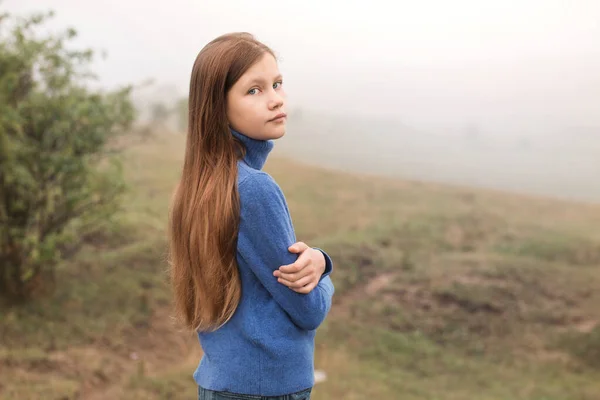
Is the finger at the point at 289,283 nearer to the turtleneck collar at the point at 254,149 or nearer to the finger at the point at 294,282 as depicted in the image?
the finger at the point at 294,282

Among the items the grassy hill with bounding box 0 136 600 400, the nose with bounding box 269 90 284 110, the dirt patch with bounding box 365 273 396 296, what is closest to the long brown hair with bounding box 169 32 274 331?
the nose with bounding box 269 90 284 110

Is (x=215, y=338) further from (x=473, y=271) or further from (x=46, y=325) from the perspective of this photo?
(x=473, y=271)

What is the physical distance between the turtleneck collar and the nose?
123mm

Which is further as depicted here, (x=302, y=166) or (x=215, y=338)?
(x=302, y=166)

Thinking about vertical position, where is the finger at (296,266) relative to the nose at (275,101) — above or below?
below

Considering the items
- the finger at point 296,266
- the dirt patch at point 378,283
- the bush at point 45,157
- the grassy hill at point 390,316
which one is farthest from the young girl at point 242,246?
the dirt patch at point 378,283

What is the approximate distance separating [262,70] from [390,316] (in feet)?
21.8

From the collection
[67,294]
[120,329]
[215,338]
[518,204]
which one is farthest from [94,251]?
[518,204]

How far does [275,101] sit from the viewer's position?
1.91 m

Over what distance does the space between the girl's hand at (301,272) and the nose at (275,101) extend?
431mm

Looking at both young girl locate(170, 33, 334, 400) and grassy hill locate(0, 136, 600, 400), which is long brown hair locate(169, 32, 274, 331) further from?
grassy hill locate(0, 136, 600, 400)

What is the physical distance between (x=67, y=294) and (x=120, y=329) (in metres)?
1.00

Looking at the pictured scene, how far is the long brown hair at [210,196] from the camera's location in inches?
71.6

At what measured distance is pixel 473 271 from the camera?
9.43 meters
